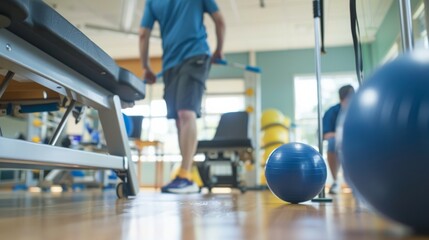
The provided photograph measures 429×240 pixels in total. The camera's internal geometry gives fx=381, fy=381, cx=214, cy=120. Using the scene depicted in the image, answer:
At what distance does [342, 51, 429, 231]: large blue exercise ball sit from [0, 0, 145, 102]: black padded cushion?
78cm

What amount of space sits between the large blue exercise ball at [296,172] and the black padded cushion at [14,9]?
2.74 feet

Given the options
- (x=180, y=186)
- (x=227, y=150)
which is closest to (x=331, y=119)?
(x=227, y=150)

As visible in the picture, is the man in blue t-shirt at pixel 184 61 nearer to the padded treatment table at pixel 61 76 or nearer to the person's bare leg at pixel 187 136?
the person's bare leg at pixel 187 136

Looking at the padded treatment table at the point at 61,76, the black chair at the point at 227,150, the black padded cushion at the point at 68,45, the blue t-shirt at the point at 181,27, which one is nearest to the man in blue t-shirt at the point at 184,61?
the blue t-shirt at the point at 181,27

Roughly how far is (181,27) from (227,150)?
1.29 metres

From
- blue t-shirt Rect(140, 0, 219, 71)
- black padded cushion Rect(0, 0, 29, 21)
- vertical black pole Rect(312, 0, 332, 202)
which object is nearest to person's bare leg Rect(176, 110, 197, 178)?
blue t-shirt Rect(140, 0, 219, 71)

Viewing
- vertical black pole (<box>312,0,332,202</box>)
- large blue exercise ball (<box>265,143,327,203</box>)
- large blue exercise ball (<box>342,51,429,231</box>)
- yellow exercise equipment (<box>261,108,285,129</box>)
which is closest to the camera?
large blue exercise ball (<box>342,51,429,231</box>)

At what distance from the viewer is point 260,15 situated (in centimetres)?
539

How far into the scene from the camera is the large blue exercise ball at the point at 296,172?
3.95 ft

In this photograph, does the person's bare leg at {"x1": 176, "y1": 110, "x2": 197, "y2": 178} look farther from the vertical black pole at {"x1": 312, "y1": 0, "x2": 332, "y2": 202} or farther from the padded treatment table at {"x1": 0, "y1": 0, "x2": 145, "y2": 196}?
the vertical black pole at {"x1": 312, "y1": 0, "x2": 332, "y2": 202}

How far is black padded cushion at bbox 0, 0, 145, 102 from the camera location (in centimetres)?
101

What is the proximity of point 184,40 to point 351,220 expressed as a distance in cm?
174

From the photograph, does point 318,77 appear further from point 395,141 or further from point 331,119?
point 331,119

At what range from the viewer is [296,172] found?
120 centimetres
